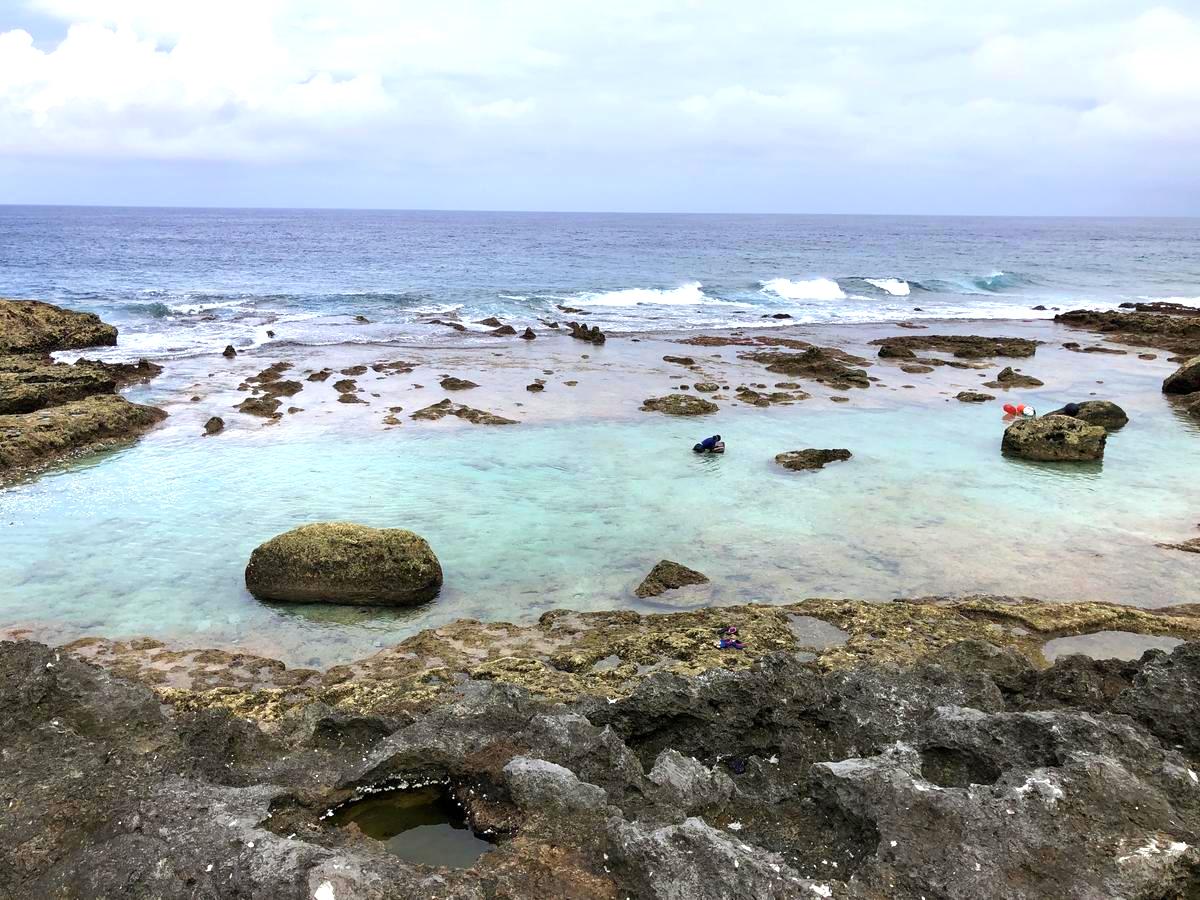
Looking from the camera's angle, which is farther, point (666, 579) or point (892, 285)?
point (892, 285)

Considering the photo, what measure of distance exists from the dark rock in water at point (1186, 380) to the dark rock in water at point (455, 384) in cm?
2031

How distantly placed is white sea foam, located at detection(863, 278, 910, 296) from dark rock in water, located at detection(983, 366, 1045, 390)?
3329cm

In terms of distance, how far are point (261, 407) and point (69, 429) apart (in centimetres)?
440

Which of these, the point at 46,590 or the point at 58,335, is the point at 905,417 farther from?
the point at 58,335

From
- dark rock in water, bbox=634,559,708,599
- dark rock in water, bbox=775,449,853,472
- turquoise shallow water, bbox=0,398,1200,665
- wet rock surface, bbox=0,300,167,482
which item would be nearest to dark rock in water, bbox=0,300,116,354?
wet rock surface, bbox=0,300,167,482

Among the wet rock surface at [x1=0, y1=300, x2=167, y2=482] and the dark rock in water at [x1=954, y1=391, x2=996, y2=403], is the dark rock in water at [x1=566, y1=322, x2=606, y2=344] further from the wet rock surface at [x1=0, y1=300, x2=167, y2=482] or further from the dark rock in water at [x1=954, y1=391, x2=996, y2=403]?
the wet rock surface at [x1=0, y1=300, x2=167, y2=482]

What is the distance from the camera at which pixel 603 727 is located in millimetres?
5977

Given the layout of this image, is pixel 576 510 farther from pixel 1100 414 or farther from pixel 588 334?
pixel 588 334

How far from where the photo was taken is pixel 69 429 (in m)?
15.9

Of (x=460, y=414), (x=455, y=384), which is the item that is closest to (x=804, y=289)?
(x=455, y=384)

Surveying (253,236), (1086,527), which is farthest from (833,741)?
(253,236)

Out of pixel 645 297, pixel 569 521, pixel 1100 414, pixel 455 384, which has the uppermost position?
pixel 645 297

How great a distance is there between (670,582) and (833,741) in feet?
14.5

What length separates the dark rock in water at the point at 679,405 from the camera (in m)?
20.3
